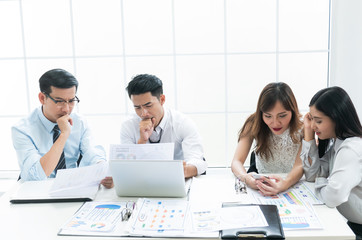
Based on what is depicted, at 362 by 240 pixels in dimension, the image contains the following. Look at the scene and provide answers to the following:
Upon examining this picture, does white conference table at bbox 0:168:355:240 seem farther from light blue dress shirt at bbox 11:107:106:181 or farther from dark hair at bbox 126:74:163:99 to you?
dark hair at bbox 126:74:163:99

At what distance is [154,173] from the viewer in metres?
1.47

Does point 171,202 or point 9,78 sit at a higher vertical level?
point 9,78

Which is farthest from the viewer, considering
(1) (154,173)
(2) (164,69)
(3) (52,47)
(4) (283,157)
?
(3) (52,47)

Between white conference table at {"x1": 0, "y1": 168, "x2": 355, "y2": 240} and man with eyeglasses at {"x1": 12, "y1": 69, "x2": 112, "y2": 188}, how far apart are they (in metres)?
0.28

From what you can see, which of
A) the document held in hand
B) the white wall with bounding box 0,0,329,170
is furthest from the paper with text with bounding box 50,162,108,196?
the white wall with bounding box 0,0,329,170

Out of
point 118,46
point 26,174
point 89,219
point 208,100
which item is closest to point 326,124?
point 89,219

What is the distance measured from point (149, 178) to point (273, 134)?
101cm

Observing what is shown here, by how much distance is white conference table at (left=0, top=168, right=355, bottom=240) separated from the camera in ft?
3.88

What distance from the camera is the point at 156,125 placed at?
2.26 meters

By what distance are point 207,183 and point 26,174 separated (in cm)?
103

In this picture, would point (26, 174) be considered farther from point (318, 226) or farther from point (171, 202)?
point (318, 226)

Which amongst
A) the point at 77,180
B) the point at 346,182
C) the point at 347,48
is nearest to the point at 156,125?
the point at 77,180

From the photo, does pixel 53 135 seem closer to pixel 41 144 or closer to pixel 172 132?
pixel 41 144

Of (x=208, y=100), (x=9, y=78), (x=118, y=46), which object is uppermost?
(x=118, y=46)
